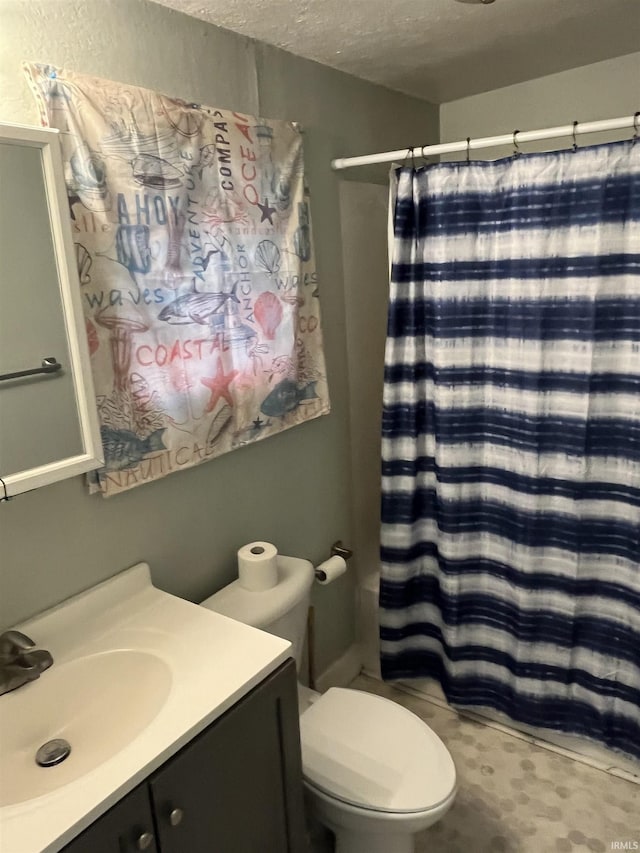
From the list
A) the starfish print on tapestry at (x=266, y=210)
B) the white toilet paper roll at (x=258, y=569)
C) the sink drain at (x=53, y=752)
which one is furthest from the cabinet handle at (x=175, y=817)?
the starfish print on tapestry at (x=266, y=210)

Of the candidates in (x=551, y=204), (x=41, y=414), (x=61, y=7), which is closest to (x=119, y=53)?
(x=61, y=7)

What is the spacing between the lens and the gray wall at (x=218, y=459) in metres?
1.31

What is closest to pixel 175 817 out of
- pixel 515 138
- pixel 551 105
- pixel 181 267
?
pixel 181 267

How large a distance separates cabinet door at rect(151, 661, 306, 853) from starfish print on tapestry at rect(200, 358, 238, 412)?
695 millimetres

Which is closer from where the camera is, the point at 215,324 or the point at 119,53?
the point at 119,53

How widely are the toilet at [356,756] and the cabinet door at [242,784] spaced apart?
133 mm

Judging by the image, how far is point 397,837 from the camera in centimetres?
155

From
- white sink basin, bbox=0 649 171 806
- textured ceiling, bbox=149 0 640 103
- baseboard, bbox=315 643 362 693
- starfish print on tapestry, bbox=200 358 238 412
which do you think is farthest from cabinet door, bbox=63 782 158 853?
textured ceiling, bbox=149 0 640 103

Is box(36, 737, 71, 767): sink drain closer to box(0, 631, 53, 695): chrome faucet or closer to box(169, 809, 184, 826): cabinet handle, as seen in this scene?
box(0, 631, 53, 695): chrome faucet

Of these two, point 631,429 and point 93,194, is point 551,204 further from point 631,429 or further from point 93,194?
point 93,194

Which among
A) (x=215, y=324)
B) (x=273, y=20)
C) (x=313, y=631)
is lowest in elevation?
(x=313, y=631)

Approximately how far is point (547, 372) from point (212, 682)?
3.94 ft

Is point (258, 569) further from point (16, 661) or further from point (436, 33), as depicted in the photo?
point (436, 33)

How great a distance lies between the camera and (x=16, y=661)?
1.24m
